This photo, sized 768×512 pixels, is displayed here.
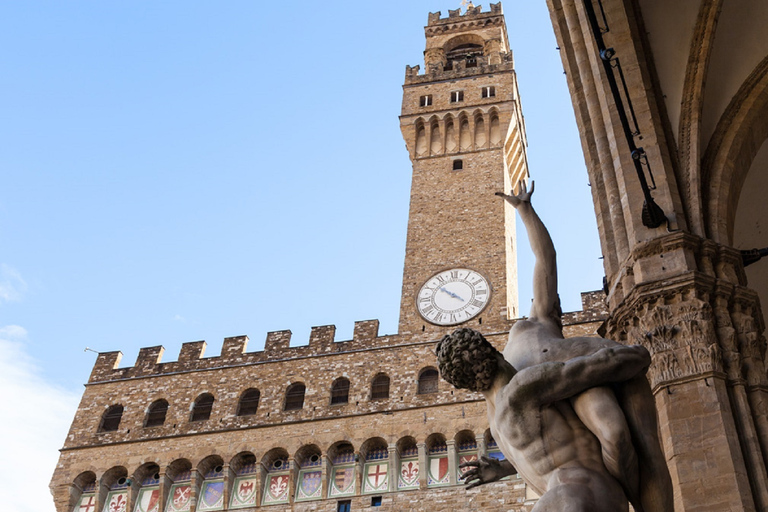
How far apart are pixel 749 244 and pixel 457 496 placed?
11.2 metres

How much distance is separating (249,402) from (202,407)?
126cm

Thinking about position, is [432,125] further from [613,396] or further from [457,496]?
[613,396]

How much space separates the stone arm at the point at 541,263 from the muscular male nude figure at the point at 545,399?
0.49 metres

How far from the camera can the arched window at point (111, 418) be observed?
22.7 metres

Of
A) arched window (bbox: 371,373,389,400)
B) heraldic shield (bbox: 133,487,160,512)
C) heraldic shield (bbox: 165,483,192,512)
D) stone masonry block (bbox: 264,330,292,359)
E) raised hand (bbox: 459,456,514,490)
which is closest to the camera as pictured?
raised hand (bbox: 459,456,514,490)

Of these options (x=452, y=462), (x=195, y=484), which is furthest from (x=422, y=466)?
(x=195, y=484)

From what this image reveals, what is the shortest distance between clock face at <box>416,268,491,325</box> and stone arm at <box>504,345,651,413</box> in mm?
19000

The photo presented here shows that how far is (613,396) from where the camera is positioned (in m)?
3.13

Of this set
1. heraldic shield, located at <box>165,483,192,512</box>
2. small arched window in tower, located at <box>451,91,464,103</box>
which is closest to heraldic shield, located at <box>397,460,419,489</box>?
heraldic shield, located at <box>165,483,192,512</box>

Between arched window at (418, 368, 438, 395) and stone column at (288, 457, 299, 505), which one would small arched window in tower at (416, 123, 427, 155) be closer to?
arched window at (418, 368, 438, 395)

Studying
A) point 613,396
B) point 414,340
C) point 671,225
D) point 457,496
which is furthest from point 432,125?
point 613,396

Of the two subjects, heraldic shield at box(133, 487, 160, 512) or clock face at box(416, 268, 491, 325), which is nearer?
heraldic shield at box(133, 487, 160, 512)

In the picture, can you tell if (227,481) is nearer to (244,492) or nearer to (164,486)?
(244,492)

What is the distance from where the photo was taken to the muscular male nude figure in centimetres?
305
